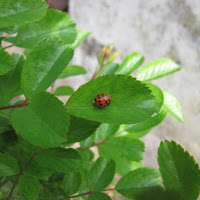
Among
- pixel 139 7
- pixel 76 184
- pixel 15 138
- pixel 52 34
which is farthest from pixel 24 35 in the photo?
pixel 139 7

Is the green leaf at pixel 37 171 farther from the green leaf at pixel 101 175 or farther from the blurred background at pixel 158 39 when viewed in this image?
the blurred background at pixel 158 39

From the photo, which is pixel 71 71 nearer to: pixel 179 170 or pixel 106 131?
pixel 106 131

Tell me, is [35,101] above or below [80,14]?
above

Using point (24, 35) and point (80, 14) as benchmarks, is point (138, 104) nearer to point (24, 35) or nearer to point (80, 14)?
point (24, 35)

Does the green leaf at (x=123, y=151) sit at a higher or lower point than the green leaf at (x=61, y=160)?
lower

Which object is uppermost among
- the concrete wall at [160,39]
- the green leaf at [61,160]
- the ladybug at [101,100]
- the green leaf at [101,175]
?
the ladybug at [101,100]

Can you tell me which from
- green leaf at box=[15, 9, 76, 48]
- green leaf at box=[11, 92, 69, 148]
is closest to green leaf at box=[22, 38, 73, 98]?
green leaf at box=[11, 92, 69, 148]

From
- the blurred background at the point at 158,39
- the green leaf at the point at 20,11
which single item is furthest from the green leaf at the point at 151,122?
the blurred background at the point at 158,39

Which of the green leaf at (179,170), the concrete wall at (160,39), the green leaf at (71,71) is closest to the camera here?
the green leaf at (179,170)
